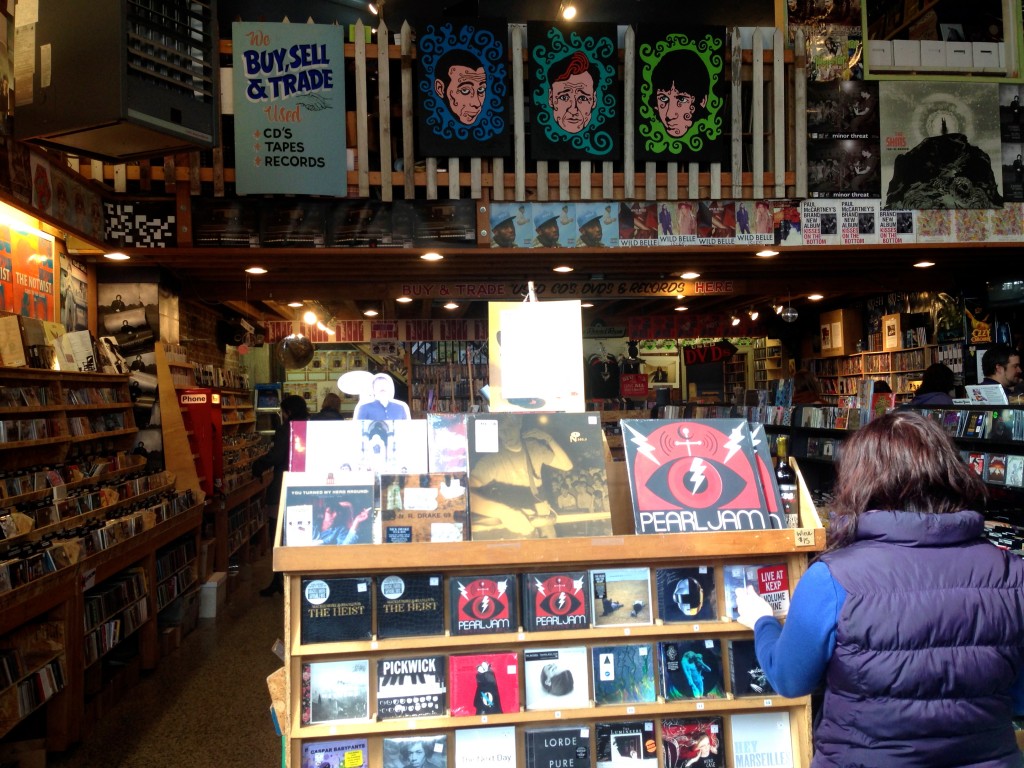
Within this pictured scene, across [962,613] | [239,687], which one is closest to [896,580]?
[962,613]

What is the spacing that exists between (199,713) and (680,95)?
17.1 ft

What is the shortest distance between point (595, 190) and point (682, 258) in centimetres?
144

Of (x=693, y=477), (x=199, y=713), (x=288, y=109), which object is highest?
(x=288, y=109)

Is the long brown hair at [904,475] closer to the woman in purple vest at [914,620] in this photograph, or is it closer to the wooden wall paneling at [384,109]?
the woman in purple vest at [914,620]

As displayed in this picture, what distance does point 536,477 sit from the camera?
273 cm

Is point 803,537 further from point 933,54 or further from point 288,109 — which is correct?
point 933,54

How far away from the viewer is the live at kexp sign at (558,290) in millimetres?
7957

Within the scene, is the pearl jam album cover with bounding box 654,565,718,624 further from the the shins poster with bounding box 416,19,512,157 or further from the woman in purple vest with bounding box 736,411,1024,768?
the the shins poster with bounding box 416,19,512,157

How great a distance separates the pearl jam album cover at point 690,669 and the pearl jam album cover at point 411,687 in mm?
718

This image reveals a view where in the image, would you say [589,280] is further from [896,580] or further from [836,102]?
[896,580]

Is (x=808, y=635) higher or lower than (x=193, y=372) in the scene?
lower

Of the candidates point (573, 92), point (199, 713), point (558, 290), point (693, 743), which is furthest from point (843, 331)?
point (693, 743)

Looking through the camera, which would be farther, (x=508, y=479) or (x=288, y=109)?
(x=288, y=109)

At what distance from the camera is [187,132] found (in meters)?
4.02
